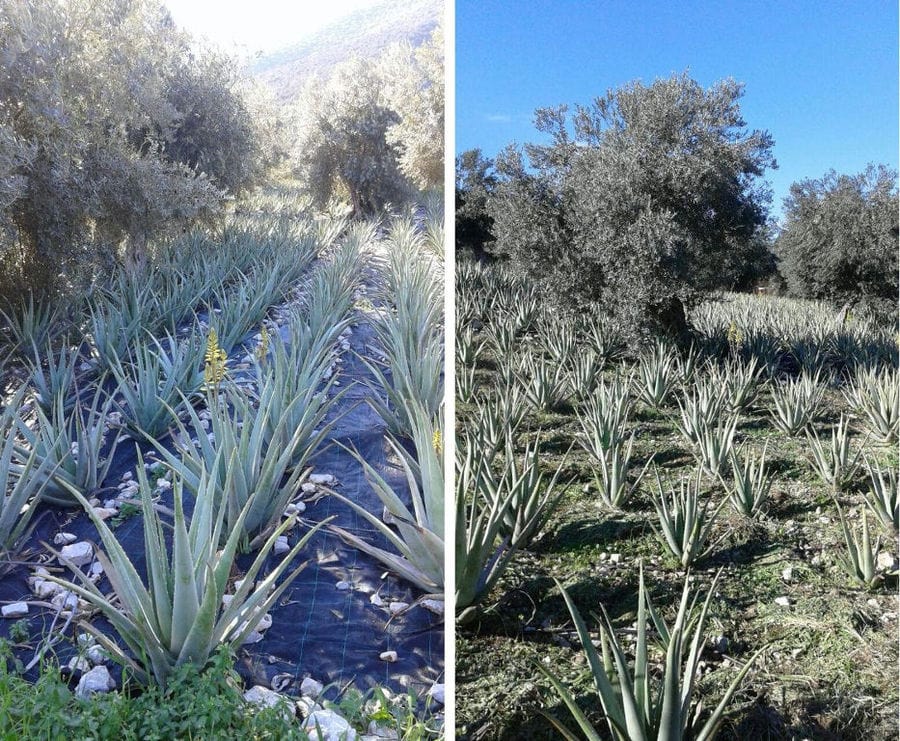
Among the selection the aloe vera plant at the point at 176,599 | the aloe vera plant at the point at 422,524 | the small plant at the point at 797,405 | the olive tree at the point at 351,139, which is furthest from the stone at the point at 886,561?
the olive tree at the point at 351,139

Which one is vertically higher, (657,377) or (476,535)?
(657,377)

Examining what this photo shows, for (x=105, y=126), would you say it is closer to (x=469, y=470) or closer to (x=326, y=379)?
(x=326, y=379)

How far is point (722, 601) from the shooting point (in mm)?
1218

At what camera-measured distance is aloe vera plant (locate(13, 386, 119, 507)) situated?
165cm

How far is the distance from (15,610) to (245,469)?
1.79 ft

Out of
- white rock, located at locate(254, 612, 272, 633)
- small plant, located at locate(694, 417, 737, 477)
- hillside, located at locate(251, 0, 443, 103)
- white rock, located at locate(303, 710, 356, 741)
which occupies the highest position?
hillside, located at locate(251, 0, 443, 103)

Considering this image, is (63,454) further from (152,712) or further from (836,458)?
(836,458)

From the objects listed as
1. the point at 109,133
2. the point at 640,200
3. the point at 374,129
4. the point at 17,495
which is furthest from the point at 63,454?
the point at 640,200

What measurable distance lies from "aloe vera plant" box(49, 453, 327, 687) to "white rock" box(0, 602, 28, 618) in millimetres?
246

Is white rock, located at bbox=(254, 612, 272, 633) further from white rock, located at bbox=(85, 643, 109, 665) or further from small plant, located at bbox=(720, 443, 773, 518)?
small plant, located at bbox=(720, 443, 773, 518)

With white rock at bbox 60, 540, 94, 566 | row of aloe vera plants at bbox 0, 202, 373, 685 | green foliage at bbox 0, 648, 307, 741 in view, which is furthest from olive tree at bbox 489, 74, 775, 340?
white rock at bbox 60, 540, 94, 566

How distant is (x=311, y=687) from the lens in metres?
1.40

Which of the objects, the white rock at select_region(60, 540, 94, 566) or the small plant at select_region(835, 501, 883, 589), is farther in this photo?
the white rock at select_region(60, 540, 94, 566)

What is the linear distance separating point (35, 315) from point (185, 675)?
1.24 meters
